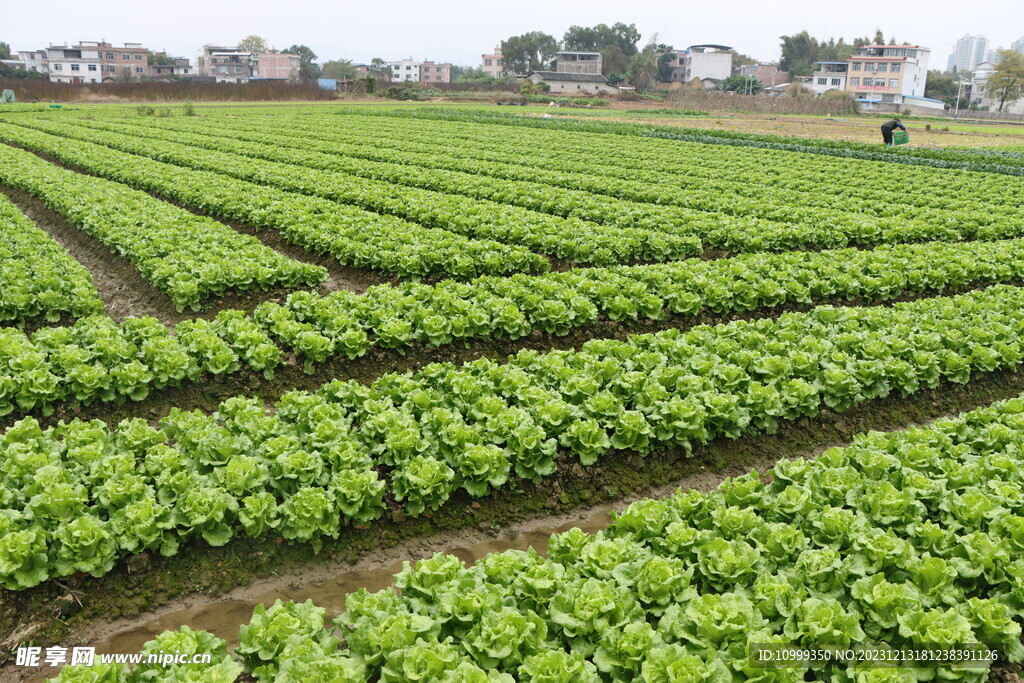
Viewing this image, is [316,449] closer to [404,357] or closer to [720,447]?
[404,357]

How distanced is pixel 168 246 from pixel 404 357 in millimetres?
6000

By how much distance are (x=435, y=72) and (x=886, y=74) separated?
11410 centimetres

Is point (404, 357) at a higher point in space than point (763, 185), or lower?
lower

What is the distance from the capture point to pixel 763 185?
76.7ft

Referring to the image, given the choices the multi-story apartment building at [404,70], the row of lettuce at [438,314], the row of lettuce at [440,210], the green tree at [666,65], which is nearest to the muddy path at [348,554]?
the row of lettuce at [438,314]

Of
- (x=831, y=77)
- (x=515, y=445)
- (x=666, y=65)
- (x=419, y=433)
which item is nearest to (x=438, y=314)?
(x=419, y=433)

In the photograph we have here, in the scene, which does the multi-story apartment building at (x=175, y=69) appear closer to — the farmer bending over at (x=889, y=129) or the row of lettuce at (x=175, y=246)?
the farmer bending over at (x=889, y=129)

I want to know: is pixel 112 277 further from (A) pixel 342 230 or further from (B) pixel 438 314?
(B) pixel 438 314

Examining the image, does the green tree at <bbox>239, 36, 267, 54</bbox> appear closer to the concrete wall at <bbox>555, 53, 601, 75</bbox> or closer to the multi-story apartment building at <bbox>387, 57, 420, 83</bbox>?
the multi-story apartment building at <bbox>387, 57, 420, 83</bbox>

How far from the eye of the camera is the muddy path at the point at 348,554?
218 inches

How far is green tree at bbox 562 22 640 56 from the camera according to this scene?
140m

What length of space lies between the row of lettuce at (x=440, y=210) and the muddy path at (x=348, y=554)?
22.2 feet

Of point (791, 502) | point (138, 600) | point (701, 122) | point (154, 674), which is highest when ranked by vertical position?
point (701, 122)

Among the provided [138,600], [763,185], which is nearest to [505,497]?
[138,600]
